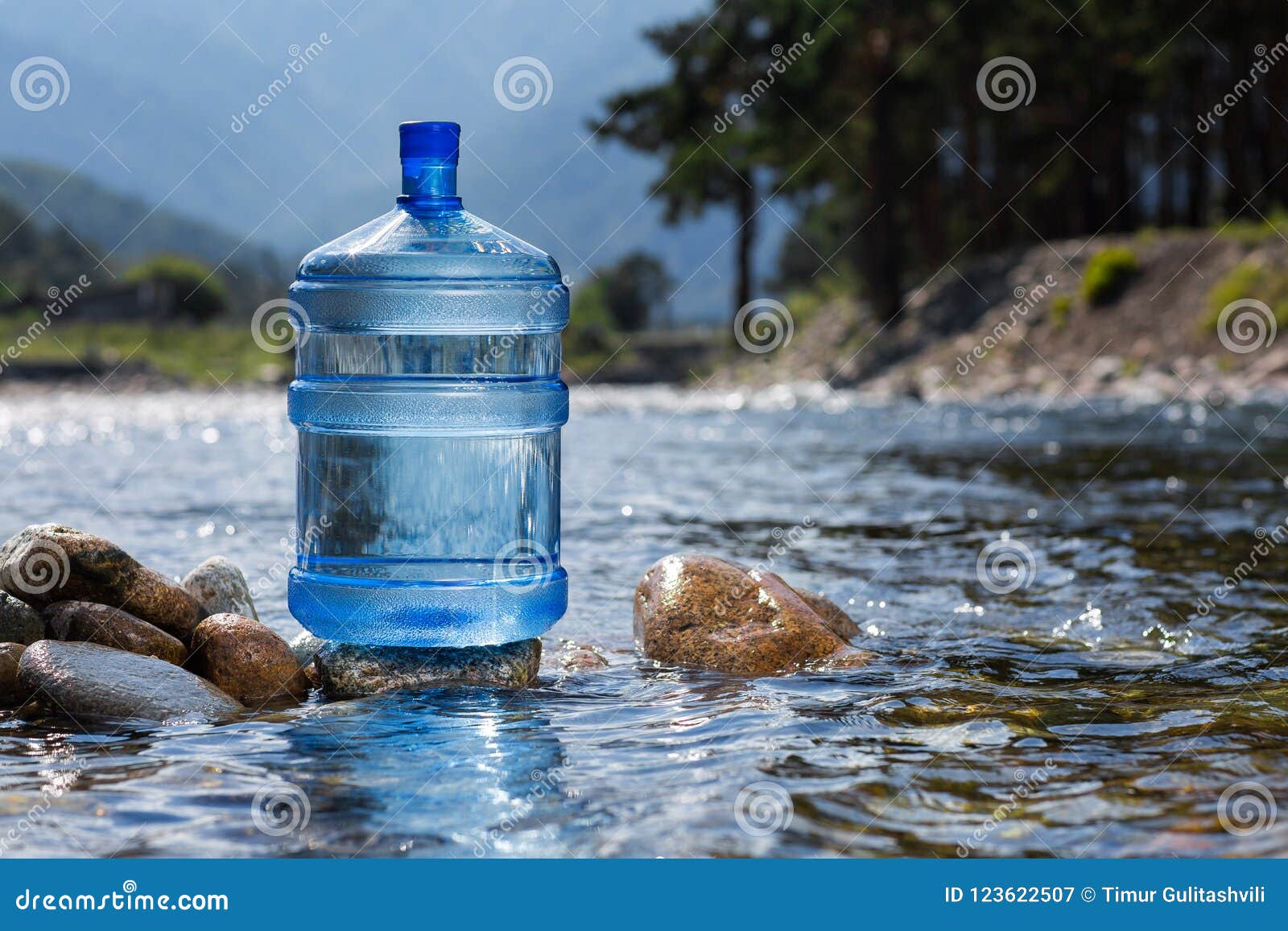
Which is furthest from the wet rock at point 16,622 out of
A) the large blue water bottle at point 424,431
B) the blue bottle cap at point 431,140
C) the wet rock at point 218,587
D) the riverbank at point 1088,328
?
the riverbank at point 1088,328

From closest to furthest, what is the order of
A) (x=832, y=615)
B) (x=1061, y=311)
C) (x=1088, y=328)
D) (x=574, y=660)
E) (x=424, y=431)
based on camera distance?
(x=424, y=431), (x=574, y=660), (x=832, y=615), (x=1088, y=328), (x=1061, y=311)

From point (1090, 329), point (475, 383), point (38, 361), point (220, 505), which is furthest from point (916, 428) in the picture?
point (38, 361)

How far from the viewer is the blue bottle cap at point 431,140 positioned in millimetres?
4648

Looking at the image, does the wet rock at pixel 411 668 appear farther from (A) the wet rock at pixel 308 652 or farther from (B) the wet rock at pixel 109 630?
(B) the wet rock at pixel 109 630

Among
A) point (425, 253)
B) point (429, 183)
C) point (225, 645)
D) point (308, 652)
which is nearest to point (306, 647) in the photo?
point (308, 652)

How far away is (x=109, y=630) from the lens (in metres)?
4.61

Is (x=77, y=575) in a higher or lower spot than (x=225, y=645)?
higher

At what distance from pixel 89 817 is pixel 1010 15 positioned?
30.6m

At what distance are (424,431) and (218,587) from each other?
1236 millimetres

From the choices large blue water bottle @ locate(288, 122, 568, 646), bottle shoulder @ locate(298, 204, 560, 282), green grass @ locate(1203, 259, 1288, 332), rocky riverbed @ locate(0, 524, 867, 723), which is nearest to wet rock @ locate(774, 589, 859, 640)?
rocky riverbed @ locate(0, 524, 867, 723)

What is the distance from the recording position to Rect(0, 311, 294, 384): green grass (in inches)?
1677

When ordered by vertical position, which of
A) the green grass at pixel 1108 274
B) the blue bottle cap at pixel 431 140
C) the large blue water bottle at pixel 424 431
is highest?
the green grass at pixel 1108 274

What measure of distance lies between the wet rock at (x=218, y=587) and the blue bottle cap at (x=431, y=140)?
1.76 metres

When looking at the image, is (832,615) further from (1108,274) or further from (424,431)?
(1108,274)
